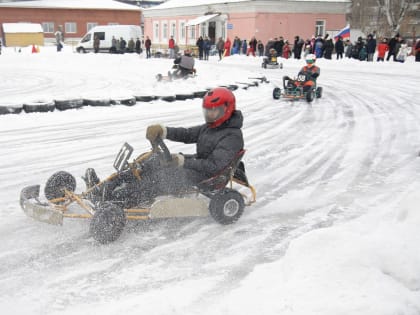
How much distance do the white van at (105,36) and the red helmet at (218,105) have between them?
3043 cm

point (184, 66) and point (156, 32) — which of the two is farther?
point (156, 32)

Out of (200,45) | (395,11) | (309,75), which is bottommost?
(309,75)

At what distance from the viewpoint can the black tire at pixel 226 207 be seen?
3842mm

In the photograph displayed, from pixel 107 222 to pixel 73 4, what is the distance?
172 feet

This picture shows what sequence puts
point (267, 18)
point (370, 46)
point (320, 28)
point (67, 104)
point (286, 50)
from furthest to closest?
point (320, 28) → point (267, 18) → point (286, 50) → point (370, 46) → point (67, 104)

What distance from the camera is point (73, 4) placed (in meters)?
50.5

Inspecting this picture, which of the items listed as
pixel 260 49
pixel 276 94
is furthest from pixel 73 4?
pixel 276 94

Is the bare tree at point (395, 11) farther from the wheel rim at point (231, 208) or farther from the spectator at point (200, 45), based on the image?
the wheel rim at point (231, 208)

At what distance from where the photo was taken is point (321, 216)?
13.8ft

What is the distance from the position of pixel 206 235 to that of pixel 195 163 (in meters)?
0.63

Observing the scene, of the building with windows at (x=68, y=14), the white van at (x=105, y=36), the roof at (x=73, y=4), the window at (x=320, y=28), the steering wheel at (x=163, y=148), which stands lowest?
the steering wheel at (x=163, y=148)

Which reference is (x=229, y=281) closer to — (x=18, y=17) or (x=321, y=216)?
(x=321, y=216)

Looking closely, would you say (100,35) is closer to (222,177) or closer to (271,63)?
(271,63)

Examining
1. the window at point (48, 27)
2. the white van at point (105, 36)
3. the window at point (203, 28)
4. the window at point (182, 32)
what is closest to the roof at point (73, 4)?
the window at point (48, 27)
